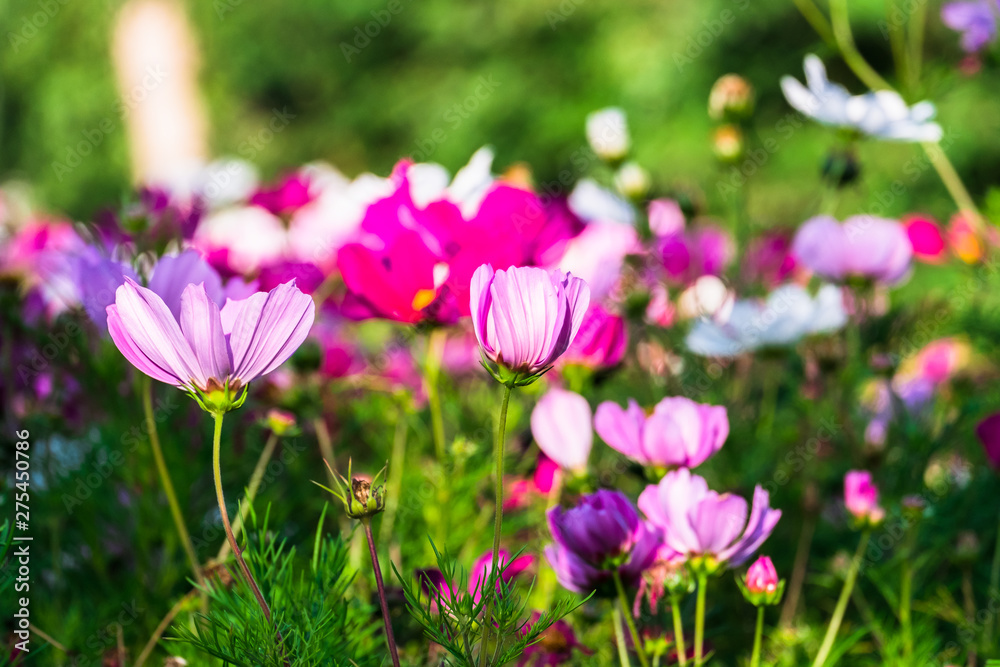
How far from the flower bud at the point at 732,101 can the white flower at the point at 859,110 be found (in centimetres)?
14

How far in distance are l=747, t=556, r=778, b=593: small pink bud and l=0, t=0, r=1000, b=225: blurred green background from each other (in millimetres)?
2171

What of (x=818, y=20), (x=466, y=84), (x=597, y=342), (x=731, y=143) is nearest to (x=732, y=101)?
(x=731, y=143)

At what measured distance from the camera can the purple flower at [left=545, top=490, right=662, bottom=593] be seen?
0.37 meters

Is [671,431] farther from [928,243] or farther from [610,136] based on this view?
[928,243]

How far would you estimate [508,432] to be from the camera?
690 mm

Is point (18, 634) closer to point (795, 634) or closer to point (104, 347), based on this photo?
point (104, 347)

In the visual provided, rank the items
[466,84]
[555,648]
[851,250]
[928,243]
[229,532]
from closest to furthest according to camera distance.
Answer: [229,532]
[555,648]
[851,250]
[928,243]
[466,84]

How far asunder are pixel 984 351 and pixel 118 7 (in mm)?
4988

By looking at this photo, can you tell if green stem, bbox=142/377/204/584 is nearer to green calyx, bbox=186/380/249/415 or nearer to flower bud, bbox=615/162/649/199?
green calyx, bbox=186/380/249/415

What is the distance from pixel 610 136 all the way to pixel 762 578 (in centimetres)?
53

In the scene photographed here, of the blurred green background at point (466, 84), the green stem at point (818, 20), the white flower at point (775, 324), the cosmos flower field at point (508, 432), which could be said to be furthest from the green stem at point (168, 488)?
the blurred green background at point (466, 84)

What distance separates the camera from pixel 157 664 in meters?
0.49

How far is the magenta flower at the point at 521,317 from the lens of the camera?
1.08 feet

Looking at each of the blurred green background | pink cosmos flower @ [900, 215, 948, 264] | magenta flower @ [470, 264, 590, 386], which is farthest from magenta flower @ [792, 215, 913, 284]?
the blurred green background
